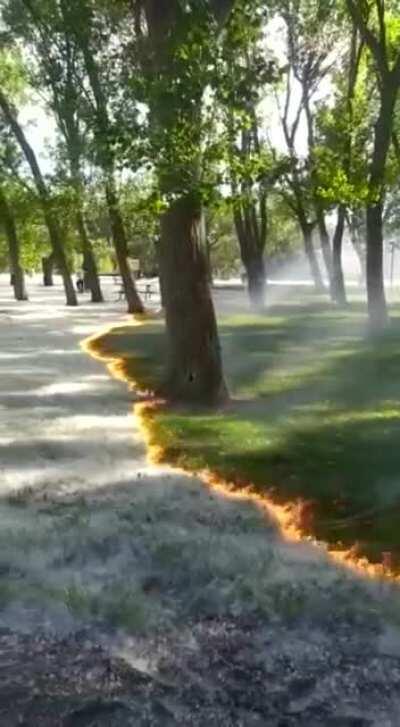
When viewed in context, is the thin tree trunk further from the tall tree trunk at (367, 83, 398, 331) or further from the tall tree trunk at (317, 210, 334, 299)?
the tall tree trunk at (367, 83, 398, 331)

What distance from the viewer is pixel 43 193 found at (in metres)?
25.0

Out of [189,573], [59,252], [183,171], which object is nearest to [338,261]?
[59,252]

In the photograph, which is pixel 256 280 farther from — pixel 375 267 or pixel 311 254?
pixel 375 267

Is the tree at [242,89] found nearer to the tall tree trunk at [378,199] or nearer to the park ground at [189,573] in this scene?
the park ground at [189,573]

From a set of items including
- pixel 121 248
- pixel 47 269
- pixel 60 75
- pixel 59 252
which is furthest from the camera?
pixel 47 269

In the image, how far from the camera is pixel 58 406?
35.4ft

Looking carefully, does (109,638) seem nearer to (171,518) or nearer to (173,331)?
(171,518)

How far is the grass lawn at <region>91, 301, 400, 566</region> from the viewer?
6762mm

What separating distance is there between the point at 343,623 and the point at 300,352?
36.4 feet

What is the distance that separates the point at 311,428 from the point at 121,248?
1627cm

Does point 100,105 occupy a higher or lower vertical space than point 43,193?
higher

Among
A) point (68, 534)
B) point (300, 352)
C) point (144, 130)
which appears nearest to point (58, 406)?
point (144, 130)

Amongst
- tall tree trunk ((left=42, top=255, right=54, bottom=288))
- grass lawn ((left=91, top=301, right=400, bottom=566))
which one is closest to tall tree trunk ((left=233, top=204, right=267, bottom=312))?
grass lawn ((left=91, top=301, right=400, bottom=566))

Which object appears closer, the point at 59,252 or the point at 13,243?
the point at 59,252
